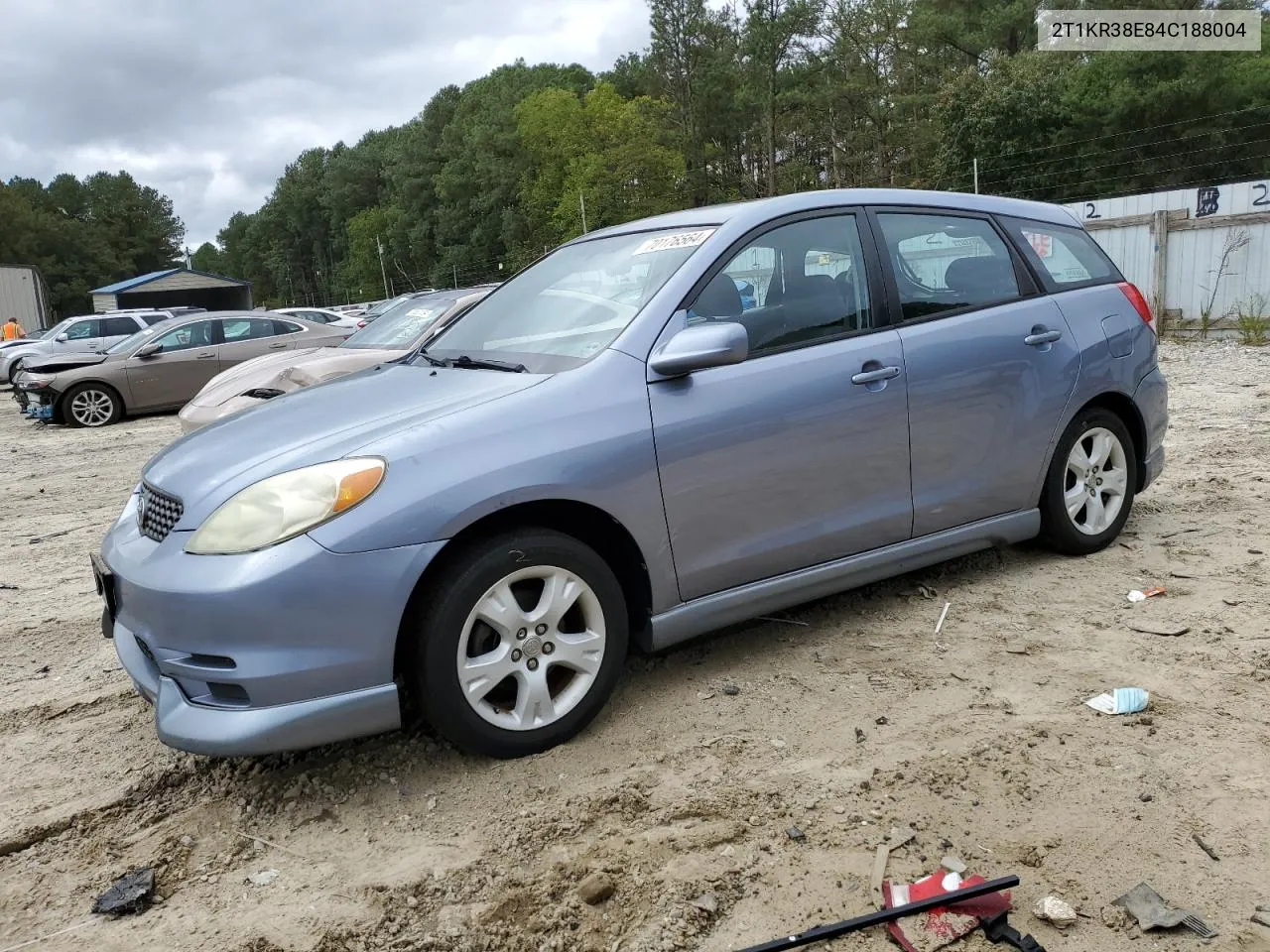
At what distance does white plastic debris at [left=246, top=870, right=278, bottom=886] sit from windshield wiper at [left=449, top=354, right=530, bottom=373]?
67.0 inches

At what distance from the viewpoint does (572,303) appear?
3826mm

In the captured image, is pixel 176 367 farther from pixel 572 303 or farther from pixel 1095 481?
pixel 1095 481

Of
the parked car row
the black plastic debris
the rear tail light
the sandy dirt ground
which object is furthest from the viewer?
the parked car row

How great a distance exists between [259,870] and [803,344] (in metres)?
2.47

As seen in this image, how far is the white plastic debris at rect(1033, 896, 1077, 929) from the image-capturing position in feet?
7.34

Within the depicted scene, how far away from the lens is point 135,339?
15.1m

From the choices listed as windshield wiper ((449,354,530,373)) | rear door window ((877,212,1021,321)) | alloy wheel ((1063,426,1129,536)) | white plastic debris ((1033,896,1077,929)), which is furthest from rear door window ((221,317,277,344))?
white plastic debris ((1033,896,1077,929))

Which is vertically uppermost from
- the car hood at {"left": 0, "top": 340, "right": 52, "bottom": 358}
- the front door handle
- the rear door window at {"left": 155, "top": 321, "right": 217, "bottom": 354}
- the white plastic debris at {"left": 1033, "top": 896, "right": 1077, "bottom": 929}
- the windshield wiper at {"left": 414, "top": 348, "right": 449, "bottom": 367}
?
the car hood at {"left": 0, "top": 340, "right": 52, "bottom": 358}

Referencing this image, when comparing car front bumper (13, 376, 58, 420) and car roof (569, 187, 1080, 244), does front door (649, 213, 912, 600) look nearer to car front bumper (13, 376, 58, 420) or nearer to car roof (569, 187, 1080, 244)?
car roof (569, 187, 1080, 244)

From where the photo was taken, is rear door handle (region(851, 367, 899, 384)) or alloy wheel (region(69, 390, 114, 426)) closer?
rear door handle (region(851, 367, 899, 384))

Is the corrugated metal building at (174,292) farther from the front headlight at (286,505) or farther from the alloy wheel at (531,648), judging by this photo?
the alloy wheel at (531,648)

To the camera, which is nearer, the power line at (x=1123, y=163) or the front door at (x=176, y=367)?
the front door at (x=176, y=367)

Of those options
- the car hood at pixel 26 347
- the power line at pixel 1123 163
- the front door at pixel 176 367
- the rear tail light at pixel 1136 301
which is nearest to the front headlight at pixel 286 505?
the rear tail light at pixel 1136 301

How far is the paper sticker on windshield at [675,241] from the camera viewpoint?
12.1ft
